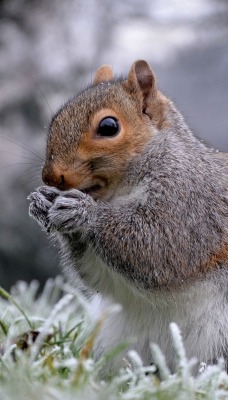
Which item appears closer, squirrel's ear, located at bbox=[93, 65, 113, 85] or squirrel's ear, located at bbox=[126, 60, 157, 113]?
squirrel's ear, located at bbox=[126, 60, 157, 113]

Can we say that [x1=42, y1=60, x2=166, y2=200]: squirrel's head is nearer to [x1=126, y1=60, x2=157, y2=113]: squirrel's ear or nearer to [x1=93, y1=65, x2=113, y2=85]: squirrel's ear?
[x1=126, y1=60, x2=157, y2=113]: squirrel's ear

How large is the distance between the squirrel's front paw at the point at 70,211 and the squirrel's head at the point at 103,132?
1.1 inches

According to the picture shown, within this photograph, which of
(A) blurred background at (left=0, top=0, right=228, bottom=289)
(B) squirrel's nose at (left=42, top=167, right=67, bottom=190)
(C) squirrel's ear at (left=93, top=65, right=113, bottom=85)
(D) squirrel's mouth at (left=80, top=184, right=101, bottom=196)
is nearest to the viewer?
(B) squirrel's nose at (left=42, top=167, right=67, bottom=190)

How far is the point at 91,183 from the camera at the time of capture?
2109 mm

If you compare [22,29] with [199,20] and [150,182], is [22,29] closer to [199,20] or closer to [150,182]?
[199,20]

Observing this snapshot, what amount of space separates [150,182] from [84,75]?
200 centimetres

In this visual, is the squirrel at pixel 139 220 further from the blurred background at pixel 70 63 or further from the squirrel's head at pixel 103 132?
the blurred background at pixel 70 63

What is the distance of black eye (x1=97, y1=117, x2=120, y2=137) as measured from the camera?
2.10 meters

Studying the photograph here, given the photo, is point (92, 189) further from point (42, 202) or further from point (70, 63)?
point (70, 63)

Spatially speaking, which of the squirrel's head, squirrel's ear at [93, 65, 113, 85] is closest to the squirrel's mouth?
the squirrel's head

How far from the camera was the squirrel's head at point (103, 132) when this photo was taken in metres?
2.05

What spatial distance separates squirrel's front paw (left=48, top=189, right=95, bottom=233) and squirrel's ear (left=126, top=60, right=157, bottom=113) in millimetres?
382

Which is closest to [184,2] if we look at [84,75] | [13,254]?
[84,75]

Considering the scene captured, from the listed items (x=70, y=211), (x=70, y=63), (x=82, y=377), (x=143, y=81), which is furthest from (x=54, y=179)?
(x=70, y=63)
